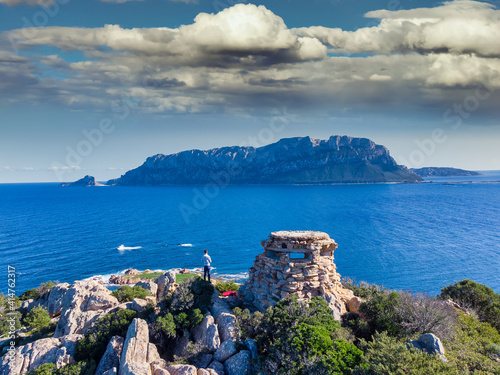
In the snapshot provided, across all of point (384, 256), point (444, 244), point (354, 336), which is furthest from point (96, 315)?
point (444, 244)

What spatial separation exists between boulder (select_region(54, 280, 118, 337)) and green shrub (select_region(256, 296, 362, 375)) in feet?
51.1

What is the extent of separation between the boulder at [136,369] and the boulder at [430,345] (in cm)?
1697

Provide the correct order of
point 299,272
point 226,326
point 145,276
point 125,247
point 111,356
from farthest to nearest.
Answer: point 125,247 < point 145,276 < point 299,272 < point 226,326 < point 111,356

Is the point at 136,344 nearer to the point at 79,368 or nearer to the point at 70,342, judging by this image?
the point at 79,368

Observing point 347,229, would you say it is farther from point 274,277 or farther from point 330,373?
point 330,373

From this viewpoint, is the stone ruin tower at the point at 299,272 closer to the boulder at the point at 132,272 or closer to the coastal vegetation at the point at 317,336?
the coastal vegetation at the point at 317,336

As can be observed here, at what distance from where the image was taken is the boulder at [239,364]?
22.2 meters

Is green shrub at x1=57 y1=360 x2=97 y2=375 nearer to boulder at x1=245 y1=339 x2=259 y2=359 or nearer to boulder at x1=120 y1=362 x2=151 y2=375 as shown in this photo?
boulder at x1=120 y1=362 x2=151 y2=375

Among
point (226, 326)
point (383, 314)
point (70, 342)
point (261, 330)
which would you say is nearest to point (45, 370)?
point (70, 342)

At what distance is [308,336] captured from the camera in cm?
2244

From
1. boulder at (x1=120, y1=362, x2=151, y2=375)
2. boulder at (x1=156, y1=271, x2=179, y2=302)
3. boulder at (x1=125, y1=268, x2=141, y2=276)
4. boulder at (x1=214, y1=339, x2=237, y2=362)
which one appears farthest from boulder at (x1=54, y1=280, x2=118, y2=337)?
boulder at (x1=125, y1=268, x2=141, y2=276)

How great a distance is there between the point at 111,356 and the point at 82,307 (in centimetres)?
858

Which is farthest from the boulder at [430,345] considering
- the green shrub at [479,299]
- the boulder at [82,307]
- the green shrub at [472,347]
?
the boulder at [82,307]

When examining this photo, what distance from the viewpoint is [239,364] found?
22.6 m
